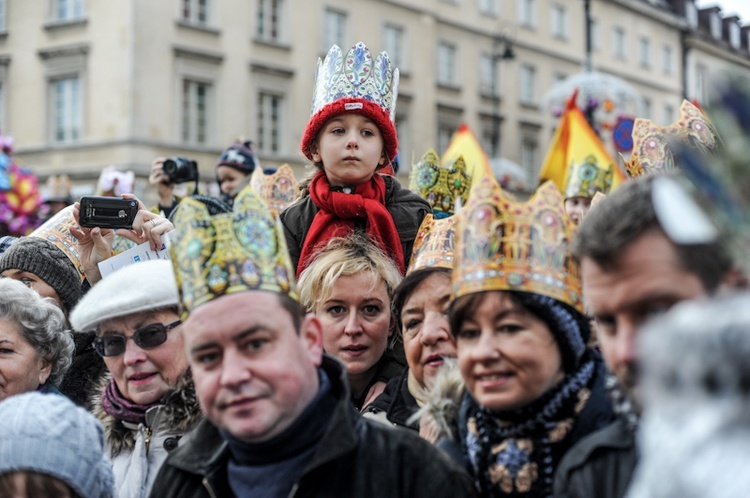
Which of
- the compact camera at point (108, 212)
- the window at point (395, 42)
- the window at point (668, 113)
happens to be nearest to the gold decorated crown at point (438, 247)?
the compact camera at point (108, 212)

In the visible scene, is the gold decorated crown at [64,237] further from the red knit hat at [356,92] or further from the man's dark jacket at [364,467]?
the man's dark jacket at [364,467]

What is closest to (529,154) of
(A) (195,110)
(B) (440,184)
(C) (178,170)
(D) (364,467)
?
(A) (195,110)

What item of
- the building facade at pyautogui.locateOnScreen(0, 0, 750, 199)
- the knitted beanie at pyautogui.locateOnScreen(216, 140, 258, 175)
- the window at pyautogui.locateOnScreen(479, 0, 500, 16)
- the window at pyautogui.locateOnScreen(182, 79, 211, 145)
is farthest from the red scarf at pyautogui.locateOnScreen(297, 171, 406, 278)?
the window at pyautogui.locateOnScreen(479, 0, 500, 16)

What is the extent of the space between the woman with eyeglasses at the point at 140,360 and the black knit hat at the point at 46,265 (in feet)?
3.90

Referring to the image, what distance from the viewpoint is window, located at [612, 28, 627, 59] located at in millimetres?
46062

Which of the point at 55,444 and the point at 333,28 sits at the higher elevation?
the point at 333,28

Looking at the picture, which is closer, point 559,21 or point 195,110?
point 195,110

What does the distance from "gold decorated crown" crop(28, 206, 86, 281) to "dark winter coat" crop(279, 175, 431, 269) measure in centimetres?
108

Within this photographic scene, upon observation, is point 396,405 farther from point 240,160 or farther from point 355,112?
point 240,160

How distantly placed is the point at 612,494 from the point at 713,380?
89 cm

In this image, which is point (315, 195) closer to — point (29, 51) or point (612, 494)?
point (612, 494)

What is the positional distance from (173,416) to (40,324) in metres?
0.93

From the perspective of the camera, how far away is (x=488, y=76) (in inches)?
1515

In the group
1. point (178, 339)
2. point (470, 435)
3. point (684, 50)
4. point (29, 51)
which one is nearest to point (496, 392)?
point (470, 435)
